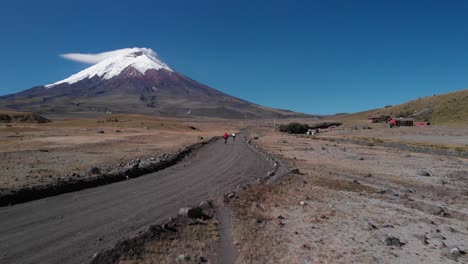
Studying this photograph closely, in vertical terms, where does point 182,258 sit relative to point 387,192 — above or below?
above

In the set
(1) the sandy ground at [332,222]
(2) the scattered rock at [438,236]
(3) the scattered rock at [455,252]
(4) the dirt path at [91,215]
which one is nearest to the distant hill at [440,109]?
(1) the sandy ground at [332,222]

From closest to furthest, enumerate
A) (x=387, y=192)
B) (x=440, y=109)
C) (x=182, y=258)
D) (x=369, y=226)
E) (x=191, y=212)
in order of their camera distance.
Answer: (x=182, y=258)
(x=191, y=212)
(x=369, y=226)
(x=387, y=192)
(x=440, y=109)

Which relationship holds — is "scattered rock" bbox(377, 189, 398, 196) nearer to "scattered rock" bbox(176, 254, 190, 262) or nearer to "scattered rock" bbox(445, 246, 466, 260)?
"scattered rock" bbox(445, 246, 466, 260)

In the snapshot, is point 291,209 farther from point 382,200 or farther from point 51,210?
point 51,210

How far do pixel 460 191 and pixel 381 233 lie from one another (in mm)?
13500

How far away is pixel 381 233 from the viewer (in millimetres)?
Result: 12367

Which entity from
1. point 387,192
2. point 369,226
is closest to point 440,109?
point 387,192

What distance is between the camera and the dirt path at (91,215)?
9657mm

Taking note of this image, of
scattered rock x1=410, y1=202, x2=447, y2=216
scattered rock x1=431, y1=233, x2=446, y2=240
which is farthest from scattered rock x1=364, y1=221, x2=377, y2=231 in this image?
scattered rock x1=410, y1=202, x2=447, y2=216

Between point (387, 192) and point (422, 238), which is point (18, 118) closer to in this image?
point (387, 192)

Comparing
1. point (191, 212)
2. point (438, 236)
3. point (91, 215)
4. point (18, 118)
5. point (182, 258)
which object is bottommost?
point (438, 236)

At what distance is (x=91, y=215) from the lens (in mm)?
13164

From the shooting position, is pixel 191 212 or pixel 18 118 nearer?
pixel 191 212

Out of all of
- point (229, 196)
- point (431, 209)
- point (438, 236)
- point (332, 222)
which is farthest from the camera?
point (229, 196)
